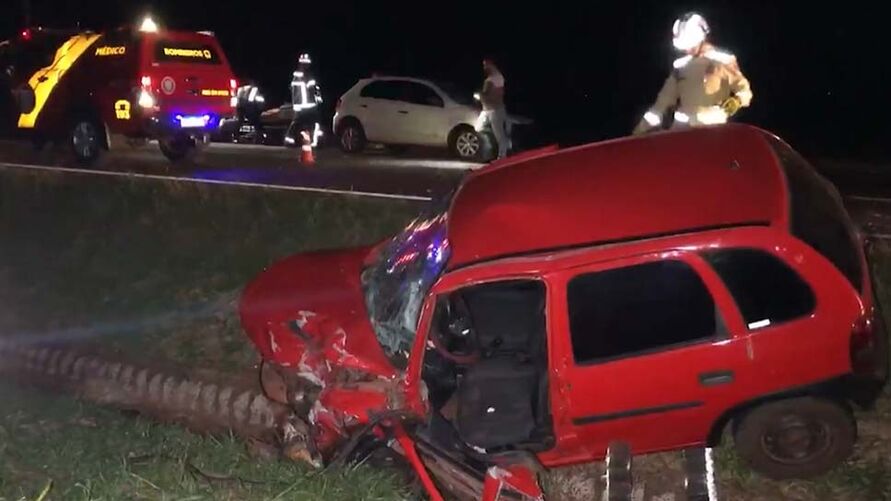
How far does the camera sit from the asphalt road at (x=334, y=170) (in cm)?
1120

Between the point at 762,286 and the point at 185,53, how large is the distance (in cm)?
1117

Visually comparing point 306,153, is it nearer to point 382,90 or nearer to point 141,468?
point 382,90

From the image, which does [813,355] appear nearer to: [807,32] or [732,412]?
[732,412]

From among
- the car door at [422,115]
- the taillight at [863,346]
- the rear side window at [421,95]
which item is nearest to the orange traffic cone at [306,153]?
the car door at [422,115]

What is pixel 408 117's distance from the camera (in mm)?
16422

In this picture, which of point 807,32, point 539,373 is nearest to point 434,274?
point 539,373

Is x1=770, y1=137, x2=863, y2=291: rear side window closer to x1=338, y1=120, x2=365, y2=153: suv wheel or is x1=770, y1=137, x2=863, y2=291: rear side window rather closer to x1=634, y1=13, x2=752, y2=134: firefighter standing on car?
x1=634, y1=13, x2=752, y2=134: firefighter standing on car

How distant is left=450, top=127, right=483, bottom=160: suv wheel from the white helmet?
8273mm

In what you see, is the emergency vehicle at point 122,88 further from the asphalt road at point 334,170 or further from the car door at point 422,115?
the car door at point 422,115

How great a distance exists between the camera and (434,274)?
16.1ft

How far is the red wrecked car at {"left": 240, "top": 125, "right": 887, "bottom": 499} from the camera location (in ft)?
14.7

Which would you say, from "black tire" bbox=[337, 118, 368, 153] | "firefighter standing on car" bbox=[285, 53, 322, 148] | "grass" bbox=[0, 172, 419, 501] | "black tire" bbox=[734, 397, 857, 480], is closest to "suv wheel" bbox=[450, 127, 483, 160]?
"black tire" bbox=[337, 118, 368, 153]

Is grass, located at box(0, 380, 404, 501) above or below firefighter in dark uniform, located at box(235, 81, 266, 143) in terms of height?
below

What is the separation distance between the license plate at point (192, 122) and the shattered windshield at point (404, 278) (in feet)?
29.5
